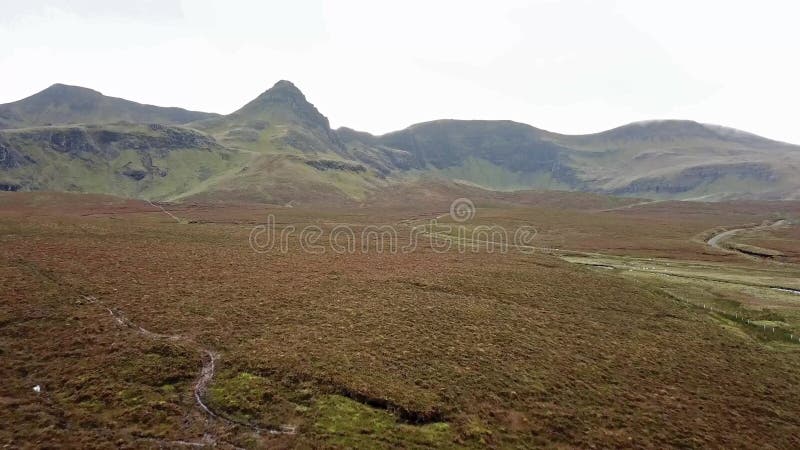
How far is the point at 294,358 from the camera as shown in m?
26.8

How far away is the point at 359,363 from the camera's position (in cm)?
2698

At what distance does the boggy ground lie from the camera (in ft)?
66.9

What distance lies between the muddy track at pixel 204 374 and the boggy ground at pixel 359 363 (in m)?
0.22

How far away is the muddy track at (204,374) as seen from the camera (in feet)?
65.5

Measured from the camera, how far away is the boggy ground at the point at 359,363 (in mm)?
20406

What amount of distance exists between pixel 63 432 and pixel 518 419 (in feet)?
71.3

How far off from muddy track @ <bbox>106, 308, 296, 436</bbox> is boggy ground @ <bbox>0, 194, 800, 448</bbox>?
0.22 meters

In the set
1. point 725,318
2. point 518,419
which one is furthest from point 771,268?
point 518,419

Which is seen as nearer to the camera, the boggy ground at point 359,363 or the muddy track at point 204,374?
the muddy track at point 204,374

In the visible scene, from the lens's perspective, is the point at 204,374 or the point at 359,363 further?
the point at 359,363

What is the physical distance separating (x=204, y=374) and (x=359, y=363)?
9.28 metres

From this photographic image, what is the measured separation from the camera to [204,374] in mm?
24266

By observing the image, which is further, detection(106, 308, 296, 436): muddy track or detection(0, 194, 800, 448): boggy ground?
detection(0, 194, 800, 448): boggy ground

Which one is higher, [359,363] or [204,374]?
[204,374]
